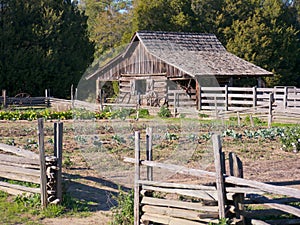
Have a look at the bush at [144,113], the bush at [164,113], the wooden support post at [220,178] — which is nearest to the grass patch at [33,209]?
the wooden support post at [220,178]

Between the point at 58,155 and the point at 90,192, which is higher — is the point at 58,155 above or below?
above

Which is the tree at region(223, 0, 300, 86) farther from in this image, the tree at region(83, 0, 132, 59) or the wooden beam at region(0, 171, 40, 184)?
the wooden beam at region(0, 171, 40, 184)

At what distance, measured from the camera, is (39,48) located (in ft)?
148

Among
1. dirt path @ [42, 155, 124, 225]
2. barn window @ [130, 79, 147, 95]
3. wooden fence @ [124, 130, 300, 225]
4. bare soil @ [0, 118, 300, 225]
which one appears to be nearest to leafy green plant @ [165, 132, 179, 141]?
bare soil @ [0, 118, 300, 225]

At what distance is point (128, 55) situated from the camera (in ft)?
122

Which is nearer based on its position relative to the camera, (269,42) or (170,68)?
(170,68)

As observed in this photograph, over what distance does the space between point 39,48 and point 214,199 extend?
39.5 meters

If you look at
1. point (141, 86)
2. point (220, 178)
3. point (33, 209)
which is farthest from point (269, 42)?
point (220, 178)

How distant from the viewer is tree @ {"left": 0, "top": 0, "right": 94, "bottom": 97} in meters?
44.8

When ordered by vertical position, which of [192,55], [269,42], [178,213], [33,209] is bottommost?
[33,209]

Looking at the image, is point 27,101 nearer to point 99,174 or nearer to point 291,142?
point 291,142

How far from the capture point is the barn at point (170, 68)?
33188 mm

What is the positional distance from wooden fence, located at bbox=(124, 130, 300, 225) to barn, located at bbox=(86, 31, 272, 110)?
22.4m

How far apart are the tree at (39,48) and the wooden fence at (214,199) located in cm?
3802
